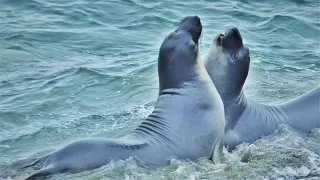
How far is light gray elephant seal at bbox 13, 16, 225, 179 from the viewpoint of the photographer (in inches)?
252

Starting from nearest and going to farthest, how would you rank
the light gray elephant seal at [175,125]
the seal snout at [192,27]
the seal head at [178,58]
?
the light gray elephant seal at [175,125] < the seal head at [178,58] < the seal snout at [192,27]

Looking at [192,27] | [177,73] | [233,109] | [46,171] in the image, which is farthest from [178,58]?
[46,171]

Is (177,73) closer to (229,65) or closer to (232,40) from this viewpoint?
(229,65)

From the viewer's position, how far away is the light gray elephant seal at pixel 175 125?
6410 mm

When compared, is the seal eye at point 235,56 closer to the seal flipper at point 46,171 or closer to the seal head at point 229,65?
the seal head at point 229,65

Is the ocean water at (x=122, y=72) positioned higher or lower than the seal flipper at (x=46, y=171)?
lower

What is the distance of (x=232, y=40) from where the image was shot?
793cm

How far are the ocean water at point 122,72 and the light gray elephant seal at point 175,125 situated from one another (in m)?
0.12

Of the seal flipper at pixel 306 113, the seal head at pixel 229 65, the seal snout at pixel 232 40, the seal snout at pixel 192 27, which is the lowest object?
the seal flipper at pixel 306 113

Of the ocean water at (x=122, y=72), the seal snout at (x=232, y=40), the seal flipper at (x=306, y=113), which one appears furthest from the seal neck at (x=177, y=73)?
the seal flipper at (x=306, y=113)

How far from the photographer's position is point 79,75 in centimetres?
1069

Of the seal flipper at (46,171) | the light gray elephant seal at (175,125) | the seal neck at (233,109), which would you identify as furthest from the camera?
the seal neck at (233,109)

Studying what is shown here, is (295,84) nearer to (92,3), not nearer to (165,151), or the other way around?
(165,151)

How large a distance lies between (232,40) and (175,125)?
1.33 metres
